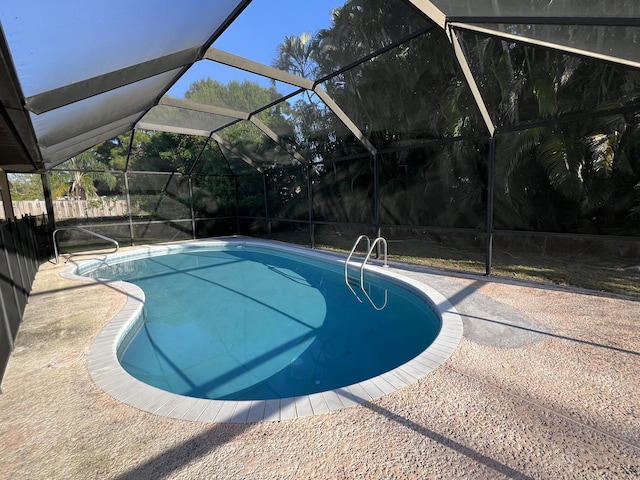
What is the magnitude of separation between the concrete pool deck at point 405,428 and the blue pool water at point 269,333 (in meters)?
1.01

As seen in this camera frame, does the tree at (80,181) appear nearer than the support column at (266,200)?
Yes

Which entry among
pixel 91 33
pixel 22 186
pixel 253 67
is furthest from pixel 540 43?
pixel 22 186

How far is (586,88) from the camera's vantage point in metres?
6.21

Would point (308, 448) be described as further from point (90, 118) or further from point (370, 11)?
point (370, 11)

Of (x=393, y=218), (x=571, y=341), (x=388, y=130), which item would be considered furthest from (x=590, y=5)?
(x=393, y=218)

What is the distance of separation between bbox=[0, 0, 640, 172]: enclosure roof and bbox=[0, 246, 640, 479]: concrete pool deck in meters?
2.46

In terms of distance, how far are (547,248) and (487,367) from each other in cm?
756

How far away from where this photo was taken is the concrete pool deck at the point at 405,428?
1.71 m

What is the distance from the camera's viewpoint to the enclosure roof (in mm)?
2080

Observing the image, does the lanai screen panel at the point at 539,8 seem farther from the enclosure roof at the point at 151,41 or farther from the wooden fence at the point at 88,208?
the wooden fence at the point at 88,208

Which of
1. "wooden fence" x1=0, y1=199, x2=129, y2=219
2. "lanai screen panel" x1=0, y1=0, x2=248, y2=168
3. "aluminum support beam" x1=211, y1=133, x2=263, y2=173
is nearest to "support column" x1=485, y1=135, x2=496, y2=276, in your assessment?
"lanai screen panel" x1=0, y1=0, x2=248, y2=168

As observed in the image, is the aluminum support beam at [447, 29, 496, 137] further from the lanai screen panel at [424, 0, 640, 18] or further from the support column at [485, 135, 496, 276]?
the lanai screen panel at [424, 0, 640, 18]

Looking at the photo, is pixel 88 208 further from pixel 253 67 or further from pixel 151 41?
pixel 151 41

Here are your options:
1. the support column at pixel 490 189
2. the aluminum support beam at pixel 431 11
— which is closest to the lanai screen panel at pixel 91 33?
the aluminum support beam at pixel 431 11
